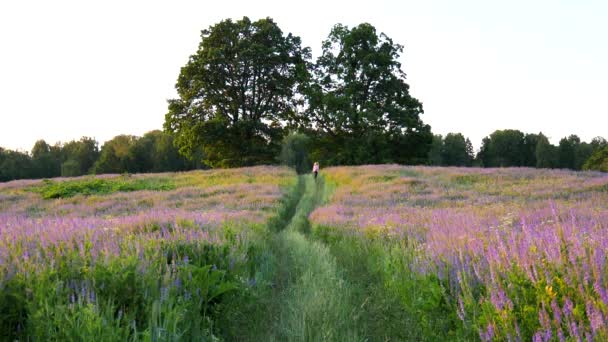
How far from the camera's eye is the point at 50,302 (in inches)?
131

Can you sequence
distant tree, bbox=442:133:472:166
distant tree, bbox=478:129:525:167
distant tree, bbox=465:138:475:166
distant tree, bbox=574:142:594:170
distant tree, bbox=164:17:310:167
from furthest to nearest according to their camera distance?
distant tree, bbox=465:138:475:166, distant tree, bbox=442:133:472:166, distant tree, bbox=478:129:525:167, distant tree, bbox=574:142:594:170, distant tree, bbox=164:17:310:167

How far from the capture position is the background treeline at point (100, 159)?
80.1m

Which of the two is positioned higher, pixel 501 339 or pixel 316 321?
pixel 501 339

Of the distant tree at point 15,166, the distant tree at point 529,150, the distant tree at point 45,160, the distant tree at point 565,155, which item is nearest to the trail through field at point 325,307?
the distant tree at point 15,166

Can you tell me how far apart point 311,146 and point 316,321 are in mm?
41919

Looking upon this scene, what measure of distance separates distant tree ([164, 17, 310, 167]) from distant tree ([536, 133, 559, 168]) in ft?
239

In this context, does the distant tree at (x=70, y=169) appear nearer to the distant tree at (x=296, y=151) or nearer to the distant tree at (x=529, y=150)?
the distant tree at (x=296, y=151)

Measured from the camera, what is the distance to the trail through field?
14.0 feet

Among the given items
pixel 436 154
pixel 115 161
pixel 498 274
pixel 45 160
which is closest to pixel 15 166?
pixel 45 160

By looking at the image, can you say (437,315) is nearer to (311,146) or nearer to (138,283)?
(138,283)

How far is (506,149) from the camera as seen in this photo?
101500mm

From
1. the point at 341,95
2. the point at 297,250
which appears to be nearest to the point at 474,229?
the point at 297,250

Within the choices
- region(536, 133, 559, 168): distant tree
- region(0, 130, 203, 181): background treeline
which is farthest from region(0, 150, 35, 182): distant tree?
region(536, 133, 559, 168): distant tree

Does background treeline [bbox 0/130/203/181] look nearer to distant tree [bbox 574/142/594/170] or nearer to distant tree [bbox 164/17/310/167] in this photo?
distant tree [bbox 164/17/310/167]
